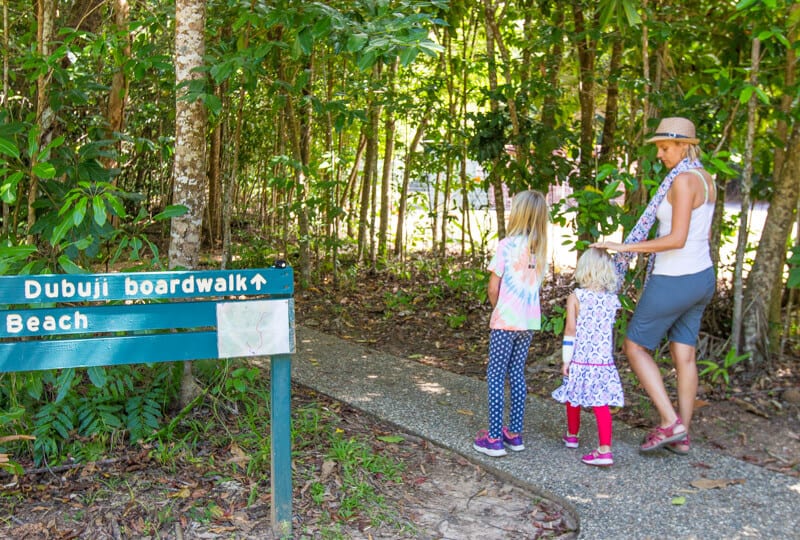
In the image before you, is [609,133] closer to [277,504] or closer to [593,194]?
[593,194]

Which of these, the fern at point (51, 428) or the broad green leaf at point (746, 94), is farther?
the broad green leaf at point (746, 94)

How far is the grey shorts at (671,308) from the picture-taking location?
4508mm

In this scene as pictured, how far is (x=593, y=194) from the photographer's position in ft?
Result: 17.6

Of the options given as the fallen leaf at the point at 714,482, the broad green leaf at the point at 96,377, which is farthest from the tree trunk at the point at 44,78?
the fallen leaf at the point at 714,482

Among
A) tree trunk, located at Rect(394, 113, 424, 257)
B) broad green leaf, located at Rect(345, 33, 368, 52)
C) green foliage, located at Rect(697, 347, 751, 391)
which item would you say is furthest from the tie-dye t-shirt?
tree trunk, located at Rect(394, 113, 424, 257)

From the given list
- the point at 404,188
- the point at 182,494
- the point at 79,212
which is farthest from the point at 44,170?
the point at 404,188

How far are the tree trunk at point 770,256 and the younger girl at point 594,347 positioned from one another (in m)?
2.22

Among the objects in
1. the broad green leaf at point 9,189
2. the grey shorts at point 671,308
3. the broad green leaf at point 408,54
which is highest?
the broad green leaf at point 408,54

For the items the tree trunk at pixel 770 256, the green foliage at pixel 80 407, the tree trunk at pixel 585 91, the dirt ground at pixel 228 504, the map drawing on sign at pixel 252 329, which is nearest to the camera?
the map drawing on sign at pixel 252 329

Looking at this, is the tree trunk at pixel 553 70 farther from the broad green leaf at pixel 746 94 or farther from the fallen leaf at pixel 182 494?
the fallen leaf at pixel 182 494

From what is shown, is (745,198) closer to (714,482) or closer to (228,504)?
(714,482)

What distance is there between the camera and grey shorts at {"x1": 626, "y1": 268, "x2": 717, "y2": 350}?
4.51m

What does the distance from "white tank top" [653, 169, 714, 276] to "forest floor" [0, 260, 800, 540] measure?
121 cm

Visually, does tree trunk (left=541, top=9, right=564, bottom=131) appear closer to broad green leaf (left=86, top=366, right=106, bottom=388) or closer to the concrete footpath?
the concrete footpath
